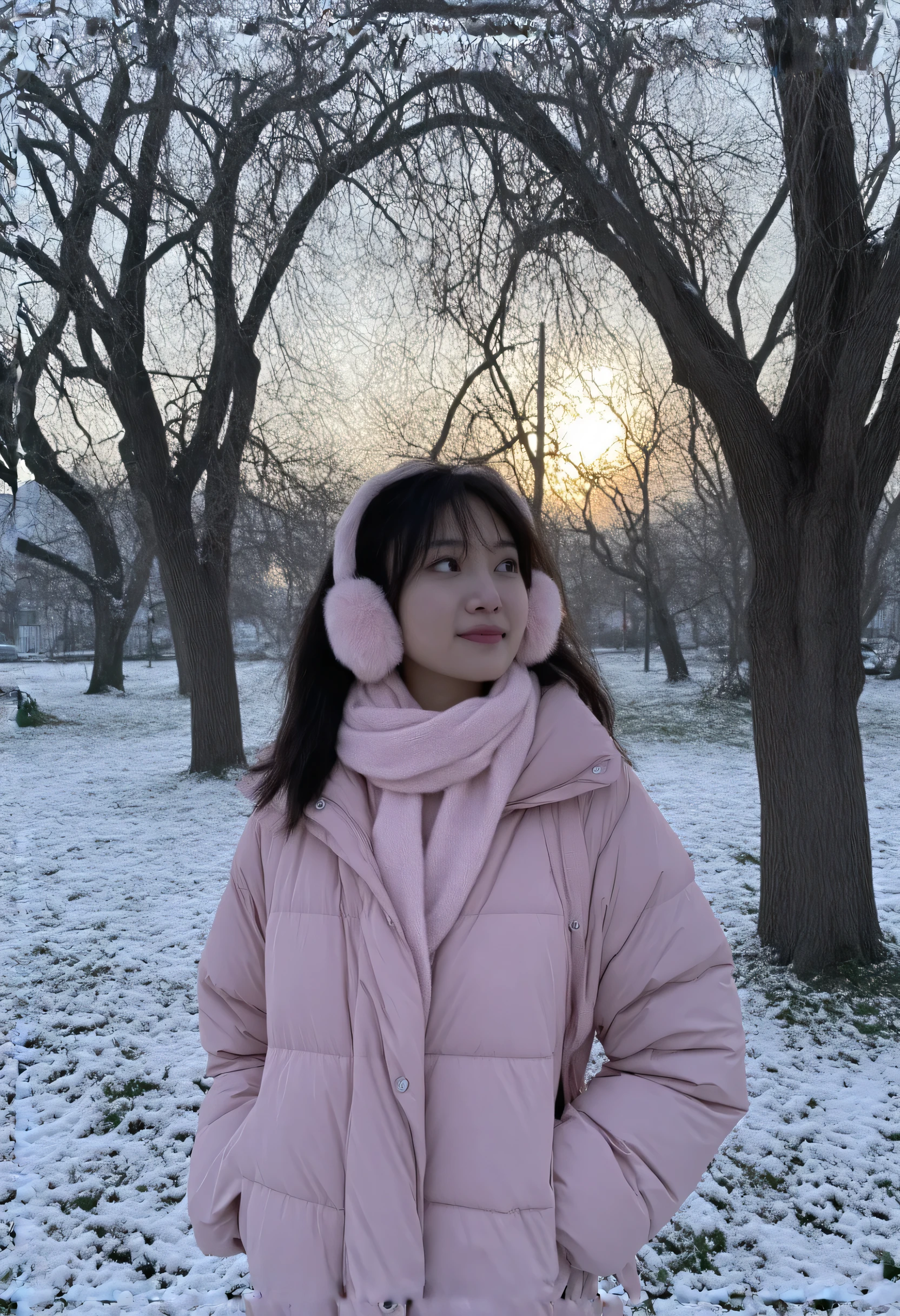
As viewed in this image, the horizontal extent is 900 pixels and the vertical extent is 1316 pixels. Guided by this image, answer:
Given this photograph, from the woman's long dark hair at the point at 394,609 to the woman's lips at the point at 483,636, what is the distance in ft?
0.48

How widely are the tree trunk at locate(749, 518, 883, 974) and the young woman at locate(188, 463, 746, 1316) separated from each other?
3.27m

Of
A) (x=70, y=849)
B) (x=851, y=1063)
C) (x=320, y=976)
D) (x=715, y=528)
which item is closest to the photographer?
(x=320, y=976)

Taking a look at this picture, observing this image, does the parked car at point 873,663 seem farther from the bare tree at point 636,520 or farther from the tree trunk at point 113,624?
the tree trunk at point 113,624

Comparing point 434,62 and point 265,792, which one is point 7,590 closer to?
point 434,62

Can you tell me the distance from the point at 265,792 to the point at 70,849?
705cm

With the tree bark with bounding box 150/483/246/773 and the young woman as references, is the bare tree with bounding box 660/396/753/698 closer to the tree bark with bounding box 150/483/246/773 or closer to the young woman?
the tree bark with bounding box 150/483/246/773

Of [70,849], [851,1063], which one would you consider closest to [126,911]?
[70,849]

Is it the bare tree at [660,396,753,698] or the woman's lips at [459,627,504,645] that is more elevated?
the bare tree at [660,396,753,698]

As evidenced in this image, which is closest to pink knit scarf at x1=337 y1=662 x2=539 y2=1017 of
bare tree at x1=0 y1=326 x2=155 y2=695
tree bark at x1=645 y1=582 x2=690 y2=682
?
bare tree at x1=0 y1=326 x2=155 y2=695

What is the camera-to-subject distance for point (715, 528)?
21609 mm

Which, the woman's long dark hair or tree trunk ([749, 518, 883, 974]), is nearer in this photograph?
the woman's long dark hair

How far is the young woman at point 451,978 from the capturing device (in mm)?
1173

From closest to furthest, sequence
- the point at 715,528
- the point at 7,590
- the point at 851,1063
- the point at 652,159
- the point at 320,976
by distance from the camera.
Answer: the point at 320,976 < the point at 851,1063 < the point at 652,159 < the point at 715,528 < the point at 7,590

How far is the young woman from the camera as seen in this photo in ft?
3.85
